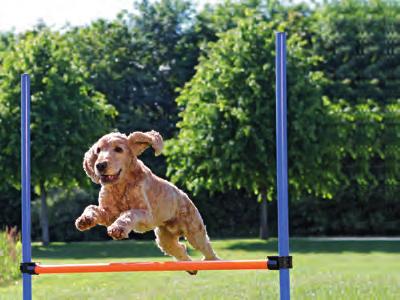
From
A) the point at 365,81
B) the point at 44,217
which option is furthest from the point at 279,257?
the point at 365,81

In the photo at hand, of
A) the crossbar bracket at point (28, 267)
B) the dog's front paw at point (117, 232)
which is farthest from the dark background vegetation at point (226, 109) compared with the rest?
the dog's front paw at point (117, 232)

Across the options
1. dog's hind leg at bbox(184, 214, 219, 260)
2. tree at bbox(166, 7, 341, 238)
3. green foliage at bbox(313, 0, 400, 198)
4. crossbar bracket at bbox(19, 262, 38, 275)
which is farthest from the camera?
green foliage at bbox(313, 0, 400, 198)

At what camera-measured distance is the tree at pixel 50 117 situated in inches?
923

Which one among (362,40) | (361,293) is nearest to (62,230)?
(362,40)

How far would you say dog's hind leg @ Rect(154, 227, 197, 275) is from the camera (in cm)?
515

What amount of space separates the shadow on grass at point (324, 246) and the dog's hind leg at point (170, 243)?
16495 millimetres

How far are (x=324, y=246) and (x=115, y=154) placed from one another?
746 inches

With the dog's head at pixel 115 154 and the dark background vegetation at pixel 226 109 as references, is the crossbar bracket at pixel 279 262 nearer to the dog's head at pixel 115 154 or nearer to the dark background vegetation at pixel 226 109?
the dog's head at pixel 115 154

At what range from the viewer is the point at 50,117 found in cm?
2361

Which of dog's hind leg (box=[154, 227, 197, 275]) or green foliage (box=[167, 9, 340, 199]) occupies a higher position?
green foliage (box=[167, 9, 340, 199])

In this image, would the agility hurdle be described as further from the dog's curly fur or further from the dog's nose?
the dog's nose

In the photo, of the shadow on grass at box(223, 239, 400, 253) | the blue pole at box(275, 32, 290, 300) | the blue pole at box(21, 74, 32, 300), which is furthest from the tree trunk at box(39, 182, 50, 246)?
the blue pole at box(275, 32, 290, 300)

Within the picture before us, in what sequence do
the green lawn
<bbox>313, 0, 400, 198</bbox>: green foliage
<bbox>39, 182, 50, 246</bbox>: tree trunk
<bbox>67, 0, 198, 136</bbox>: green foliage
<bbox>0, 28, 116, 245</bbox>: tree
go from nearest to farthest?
the green lawn < <bbox>0, 28, 116, 245</bbox>: tree < <bbox>39, 182, 50, 246</bbox>: tree trunk < <bbox>313, 0, 400, 198</bbox>: green foliage < <bbox>67, 0, 198, 136</bbox>: green foliage

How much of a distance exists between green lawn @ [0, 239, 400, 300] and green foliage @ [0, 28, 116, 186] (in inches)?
92.0
